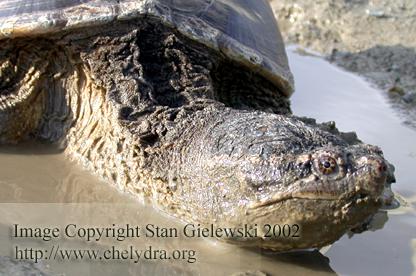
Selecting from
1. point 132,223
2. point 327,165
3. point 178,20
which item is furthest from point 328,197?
point 178,20

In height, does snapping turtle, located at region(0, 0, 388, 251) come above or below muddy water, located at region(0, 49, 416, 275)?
above

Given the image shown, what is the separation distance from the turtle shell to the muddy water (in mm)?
727

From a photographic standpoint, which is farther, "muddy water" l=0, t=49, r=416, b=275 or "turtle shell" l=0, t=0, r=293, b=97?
"turtle shell" l=0, t=0, r=293, b=97

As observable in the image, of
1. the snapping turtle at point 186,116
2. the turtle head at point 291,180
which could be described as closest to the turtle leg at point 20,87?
the snapping turtle at point 186,116

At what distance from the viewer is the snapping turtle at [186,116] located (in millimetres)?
2682

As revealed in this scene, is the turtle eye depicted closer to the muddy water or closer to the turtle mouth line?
the turtle mouth line

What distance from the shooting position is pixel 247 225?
9.23 feet

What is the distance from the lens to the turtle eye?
2.63 metres

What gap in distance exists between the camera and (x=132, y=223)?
323 centimetres

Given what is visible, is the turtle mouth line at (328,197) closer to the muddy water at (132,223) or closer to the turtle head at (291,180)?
the turtle head at (291,180)

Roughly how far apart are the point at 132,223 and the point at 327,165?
1.03m

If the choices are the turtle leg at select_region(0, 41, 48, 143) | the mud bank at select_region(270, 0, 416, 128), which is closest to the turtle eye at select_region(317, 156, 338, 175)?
the turtle leg at select_region(0, 41, 48, 143)

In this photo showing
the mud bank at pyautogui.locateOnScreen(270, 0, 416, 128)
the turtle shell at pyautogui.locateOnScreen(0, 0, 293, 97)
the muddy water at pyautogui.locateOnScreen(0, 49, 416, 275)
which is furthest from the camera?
the mud bank at pyautogui.locateOnScreen(270, 0, 416, 128)

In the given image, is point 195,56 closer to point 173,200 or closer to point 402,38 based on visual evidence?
point 173,200
